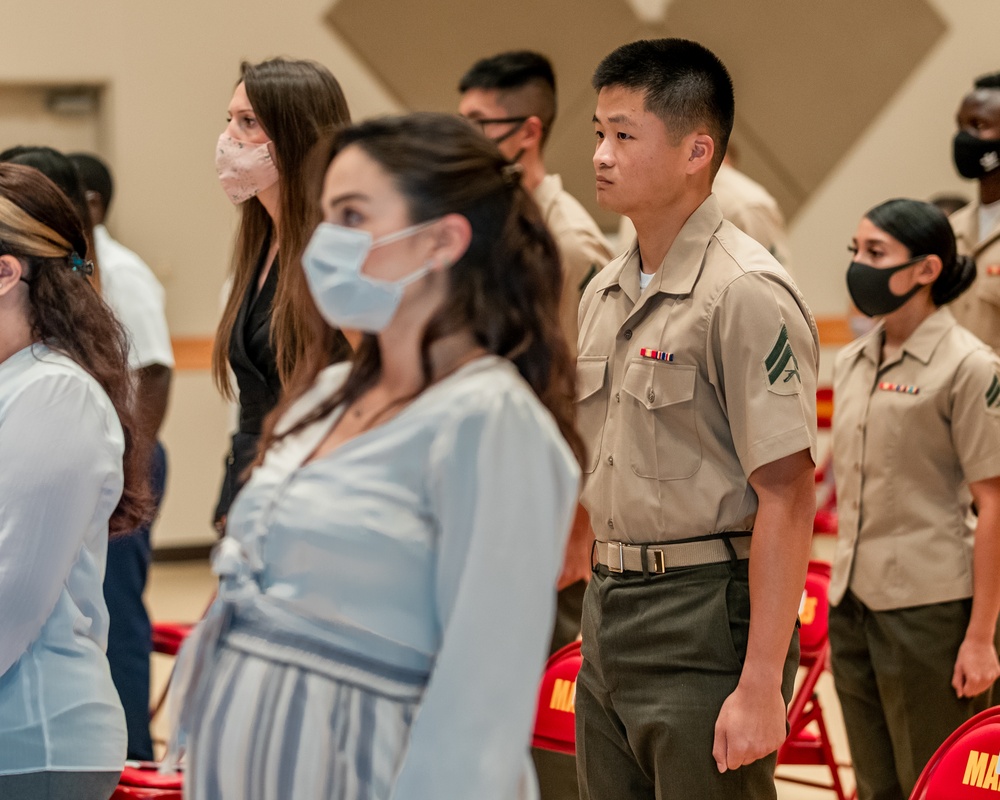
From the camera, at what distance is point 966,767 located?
2252 millimetres

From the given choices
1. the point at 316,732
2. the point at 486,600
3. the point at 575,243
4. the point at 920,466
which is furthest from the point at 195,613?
the point at 486,600

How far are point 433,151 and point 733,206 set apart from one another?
316cm

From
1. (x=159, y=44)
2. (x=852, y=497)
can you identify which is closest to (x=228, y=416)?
(x=159, y=44)

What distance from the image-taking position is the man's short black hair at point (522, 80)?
13.6ft

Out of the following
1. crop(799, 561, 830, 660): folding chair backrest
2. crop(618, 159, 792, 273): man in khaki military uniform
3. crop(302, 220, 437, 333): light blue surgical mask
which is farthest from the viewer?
crop(618, 159, 792, 273): man in khaki military uniform

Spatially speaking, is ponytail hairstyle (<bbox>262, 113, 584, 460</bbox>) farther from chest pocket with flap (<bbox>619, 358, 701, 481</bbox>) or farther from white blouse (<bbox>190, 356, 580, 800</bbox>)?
chest pocket with flap (<bbox>619, 358, 701, 481</bbox>)

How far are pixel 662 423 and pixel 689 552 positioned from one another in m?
0.22

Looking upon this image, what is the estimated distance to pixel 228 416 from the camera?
7.46 m

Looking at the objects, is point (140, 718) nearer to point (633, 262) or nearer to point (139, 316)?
point (139, 316)

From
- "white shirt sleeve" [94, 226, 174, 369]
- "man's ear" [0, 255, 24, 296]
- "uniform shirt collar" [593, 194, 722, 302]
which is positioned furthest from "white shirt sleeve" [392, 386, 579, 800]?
"white shirt sleeve" [94, 226, 174, 369]

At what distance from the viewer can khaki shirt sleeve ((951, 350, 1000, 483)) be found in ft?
9.86

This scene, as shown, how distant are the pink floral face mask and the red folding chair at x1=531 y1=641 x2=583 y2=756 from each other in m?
1.18

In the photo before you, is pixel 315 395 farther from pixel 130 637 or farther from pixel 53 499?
pixel 130 637

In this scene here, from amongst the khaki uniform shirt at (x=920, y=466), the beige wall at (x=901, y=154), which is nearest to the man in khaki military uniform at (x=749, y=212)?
the khaki uniform shirt at (x=920, y=466)
